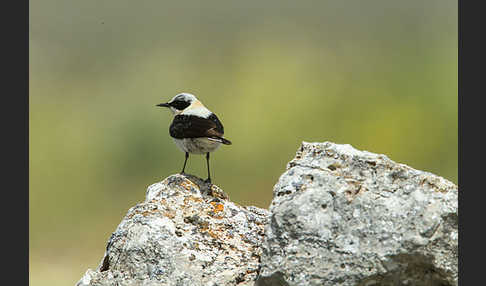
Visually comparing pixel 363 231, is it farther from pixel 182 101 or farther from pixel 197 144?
pixel 182 101

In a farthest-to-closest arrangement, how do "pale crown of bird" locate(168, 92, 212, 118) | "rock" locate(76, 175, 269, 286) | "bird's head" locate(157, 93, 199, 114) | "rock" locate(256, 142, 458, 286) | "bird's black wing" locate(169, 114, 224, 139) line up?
"bird's head" locate(157, 93, 199, 114)
"pale crown of bird" locate(168, 92, 212, 118)
"bird's black wing" locate(169, 114, 224, 139)
"rock" locate(76, 175, 269, 286)
"rock" locate(256, 142, 458, 286)

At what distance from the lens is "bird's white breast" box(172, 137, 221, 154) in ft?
29.5

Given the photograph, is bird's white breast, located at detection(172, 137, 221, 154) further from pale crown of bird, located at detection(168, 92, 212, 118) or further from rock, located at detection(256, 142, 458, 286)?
rock, located at detection(256, 142, 458, 286)

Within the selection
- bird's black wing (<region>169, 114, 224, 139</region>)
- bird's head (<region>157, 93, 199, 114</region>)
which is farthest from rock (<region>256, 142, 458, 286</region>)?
bird's head (<region>157, 93, 199, 114</region>)

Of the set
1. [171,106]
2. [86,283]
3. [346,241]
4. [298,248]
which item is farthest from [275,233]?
[171,106]

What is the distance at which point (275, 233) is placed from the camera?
19.2 ft

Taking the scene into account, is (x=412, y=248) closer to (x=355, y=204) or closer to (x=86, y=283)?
(x=355, y=204)

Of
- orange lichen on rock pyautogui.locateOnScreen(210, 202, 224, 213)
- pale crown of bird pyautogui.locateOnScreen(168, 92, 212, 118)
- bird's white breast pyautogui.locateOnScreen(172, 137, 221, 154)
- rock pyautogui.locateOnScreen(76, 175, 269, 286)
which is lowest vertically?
rock pyautogui.locateOnScreen(76, 175, 269, 286)

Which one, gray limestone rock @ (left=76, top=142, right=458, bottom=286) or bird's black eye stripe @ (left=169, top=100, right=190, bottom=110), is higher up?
bird's black eye stripe @ (left=169, top=100, right=190, bottom=110)

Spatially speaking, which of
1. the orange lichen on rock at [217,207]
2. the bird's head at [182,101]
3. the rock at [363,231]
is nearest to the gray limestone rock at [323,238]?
the rock at [363,231]

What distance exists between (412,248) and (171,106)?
478cm

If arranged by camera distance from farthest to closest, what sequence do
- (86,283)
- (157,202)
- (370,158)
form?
(157,202)
(86,283)
(370,158)

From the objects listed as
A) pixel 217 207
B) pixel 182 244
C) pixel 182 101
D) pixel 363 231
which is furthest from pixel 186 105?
pixel 363 231

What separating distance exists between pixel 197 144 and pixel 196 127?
0.28 m
